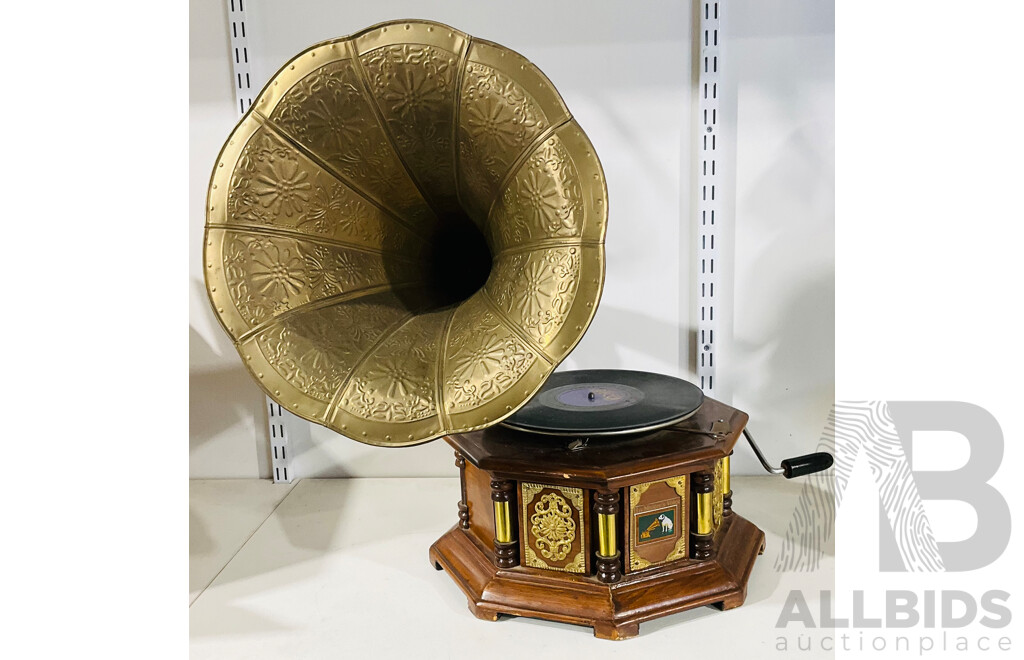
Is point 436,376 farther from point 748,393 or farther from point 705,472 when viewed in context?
point 748,393

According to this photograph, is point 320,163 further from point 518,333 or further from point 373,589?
point 373,589

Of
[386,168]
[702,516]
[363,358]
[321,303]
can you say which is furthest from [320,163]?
[702,516]

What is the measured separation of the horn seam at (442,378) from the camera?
3.66 ft

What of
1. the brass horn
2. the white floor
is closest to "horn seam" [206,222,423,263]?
the brass horn

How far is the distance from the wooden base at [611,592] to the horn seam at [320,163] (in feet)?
2.21

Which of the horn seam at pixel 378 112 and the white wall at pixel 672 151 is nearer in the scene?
the horn seam at pixel 378 112

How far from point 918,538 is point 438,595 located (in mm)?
835

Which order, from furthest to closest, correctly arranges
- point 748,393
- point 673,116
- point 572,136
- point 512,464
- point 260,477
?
1. point 260,477
2. point 748,393
3. point 673,116
4. point 512,464
5. point 572,136

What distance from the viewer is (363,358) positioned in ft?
3.98

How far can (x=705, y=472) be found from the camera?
4.17 feet

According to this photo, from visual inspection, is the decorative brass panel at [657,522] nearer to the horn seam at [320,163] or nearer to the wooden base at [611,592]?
the wooden base at [611,592]

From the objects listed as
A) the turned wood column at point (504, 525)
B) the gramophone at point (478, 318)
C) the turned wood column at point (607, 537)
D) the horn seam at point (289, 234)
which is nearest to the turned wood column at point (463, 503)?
the gramophone at point (478, 318)

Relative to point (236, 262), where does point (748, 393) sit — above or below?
below

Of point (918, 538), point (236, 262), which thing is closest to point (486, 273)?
point (236, 262)
